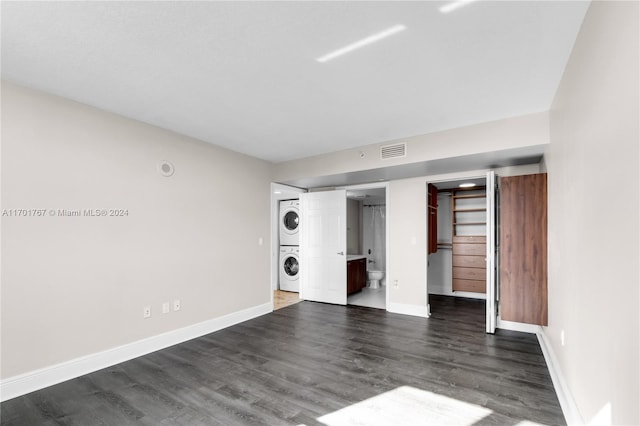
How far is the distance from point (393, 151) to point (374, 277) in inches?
142

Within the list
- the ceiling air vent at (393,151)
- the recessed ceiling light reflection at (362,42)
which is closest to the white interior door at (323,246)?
the ceiling air vent at (393,151)

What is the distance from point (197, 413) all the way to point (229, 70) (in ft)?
8.23

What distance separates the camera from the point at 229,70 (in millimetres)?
2266

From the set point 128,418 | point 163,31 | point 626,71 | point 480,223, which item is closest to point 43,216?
point 128,418

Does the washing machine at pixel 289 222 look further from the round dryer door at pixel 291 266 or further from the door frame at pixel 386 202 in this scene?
the door frame at pixel 386 202

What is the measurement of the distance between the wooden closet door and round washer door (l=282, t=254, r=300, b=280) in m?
3.94

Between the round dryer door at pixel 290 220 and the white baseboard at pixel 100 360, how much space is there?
2.59m

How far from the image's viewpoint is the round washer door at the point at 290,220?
21.2ft

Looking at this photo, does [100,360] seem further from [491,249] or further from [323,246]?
[491,249]

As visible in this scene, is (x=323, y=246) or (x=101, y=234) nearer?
(x=101, y=234)

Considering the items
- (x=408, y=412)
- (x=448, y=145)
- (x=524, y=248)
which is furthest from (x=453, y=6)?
(x=524, y=248)

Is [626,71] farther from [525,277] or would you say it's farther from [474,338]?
[474,338]

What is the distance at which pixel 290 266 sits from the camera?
651 centimetres

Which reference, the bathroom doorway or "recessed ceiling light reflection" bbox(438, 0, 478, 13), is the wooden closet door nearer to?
"recessed ceiling light reflection" bbox(438, 0, 478, 13)
